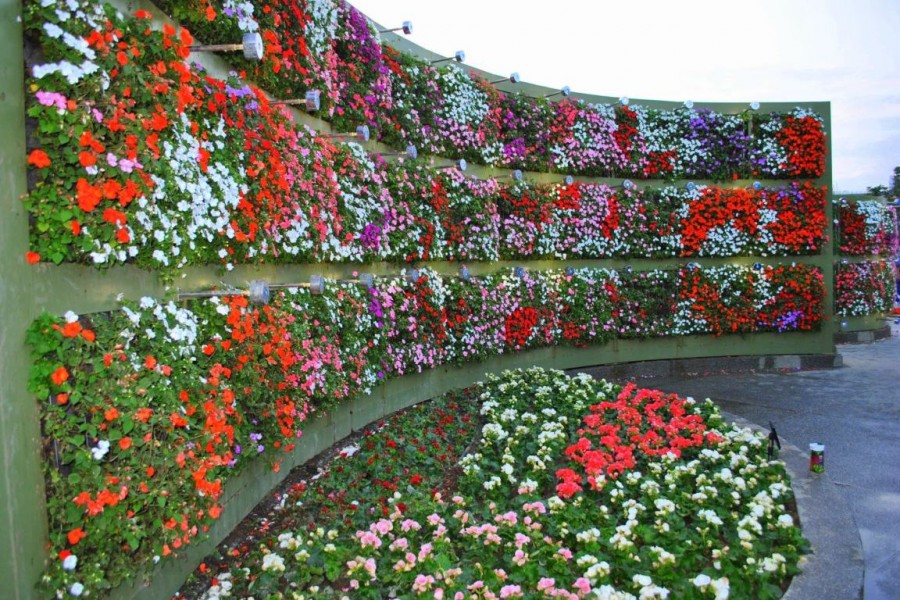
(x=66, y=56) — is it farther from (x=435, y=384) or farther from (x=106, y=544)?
(x=435, y=384)

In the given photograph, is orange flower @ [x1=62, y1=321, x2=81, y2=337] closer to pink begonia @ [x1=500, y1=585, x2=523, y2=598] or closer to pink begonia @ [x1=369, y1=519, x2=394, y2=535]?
pink begonia @ [x1=369, y1=519, x2=394, y2=535]

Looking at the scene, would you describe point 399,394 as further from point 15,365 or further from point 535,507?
point 15,365

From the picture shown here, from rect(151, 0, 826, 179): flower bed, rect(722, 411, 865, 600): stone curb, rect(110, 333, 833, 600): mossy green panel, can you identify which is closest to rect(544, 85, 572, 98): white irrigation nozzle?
rect(151, 0, 826, 179): flower bed

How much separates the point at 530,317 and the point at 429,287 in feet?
7.12

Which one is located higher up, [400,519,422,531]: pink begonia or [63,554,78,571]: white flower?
[63,554,78,571]: white flower

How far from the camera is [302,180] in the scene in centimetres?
478

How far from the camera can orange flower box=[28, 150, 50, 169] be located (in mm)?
2305

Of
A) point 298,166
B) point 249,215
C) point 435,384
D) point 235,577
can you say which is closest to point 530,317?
point 435,384

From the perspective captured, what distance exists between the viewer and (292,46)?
4934mm

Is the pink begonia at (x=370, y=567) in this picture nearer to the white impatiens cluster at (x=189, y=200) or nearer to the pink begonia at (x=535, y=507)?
the pink begonia at (x=535, y=507)

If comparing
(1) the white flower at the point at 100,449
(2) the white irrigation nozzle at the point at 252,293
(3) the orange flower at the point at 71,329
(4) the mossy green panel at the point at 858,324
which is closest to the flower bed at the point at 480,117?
(2) the white irrigation nozzle at the point at 252,293

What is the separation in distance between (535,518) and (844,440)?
3.58m

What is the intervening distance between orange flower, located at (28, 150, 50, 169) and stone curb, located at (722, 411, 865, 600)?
134 inches

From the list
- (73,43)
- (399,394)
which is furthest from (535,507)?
(399,394)
